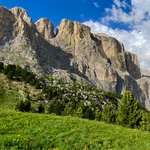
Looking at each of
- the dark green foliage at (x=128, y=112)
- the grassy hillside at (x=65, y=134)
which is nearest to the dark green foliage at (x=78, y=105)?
the dark green foliage at (x=128, y=112)

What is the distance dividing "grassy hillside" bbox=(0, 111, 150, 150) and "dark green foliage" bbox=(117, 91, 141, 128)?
226 feet

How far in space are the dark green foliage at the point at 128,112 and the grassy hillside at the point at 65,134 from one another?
226 feet

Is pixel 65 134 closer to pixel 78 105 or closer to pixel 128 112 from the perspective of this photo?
pixel 128 112

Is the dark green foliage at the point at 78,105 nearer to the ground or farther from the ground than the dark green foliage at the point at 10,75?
nearer to the ground

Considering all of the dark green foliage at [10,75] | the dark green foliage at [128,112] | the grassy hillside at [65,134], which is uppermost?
the dark green foliage at [10,75]

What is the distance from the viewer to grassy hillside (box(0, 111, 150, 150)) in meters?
26.2

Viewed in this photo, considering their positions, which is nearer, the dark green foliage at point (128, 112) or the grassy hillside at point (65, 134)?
the grassy hillside at point (65, 134)

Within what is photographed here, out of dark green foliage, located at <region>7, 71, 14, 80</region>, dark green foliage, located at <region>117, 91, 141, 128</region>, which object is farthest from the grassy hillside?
dark green foliage, located at <region>7, 71, 14, 80</region>

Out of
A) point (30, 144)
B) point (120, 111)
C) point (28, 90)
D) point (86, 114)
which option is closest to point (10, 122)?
point (30, 144)

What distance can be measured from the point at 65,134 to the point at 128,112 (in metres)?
78.4

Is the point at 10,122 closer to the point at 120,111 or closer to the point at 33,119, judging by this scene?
the point at 33,119

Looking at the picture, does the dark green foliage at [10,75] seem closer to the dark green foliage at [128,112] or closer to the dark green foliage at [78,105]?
the dark green foliage at [78,105]

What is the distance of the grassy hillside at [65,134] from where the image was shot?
26.2 m

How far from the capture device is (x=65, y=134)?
96.6ft
